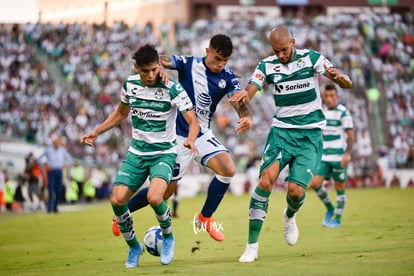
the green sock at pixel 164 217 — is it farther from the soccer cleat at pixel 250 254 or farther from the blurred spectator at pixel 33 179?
the blurred spectator at pixel 33 179

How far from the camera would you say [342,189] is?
62.9ft

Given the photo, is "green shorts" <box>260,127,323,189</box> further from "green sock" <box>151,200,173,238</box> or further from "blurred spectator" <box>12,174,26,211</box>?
"blurred spectator" <box>12,174,26,211</box>

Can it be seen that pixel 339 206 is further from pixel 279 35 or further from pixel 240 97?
pixel 240 97

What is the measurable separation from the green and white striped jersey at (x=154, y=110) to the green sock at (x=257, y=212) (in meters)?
1.26

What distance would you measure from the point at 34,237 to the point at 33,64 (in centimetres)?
2357

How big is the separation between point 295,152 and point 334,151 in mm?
7027

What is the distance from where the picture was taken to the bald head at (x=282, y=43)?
1206 centimetres

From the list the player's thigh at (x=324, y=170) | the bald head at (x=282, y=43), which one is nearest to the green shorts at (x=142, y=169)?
the bald head at (x=282, y=43)

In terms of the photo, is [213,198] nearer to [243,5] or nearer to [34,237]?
[34,237]

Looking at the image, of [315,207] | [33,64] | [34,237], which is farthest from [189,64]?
[33,64]

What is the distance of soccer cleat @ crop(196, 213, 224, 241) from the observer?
13.0 metres

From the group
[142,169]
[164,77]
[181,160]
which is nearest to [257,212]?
[181,160]

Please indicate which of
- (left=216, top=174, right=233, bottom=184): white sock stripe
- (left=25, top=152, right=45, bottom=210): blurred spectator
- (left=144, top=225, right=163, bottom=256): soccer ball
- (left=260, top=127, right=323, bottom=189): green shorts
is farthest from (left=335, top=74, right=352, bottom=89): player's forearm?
(left=25, top=152, right=45, bottom=210): blurred spectator

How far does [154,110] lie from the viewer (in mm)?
11641
